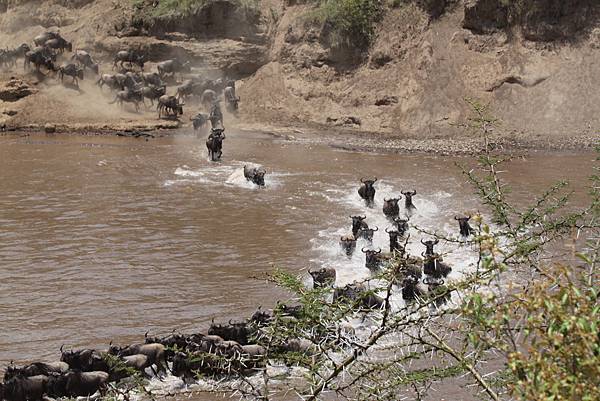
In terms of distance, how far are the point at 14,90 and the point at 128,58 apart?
226 inches

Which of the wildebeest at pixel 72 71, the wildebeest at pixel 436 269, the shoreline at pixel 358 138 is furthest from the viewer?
the wildebeest at pixel 72 71

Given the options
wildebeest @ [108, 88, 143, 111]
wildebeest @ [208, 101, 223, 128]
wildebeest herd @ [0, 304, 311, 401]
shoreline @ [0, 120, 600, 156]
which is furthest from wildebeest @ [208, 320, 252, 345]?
wildebeest @ [108, 88, 143, 111]

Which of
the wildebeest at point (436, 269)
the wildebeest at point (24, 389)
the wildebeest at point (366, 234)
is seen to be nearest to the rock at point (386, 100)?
the wildebeest at point (366, 234)

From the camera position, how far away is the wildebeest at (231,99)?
103 feet

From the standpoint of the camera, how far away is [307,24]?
112 ft

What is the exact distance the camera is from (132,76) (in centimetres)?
3152

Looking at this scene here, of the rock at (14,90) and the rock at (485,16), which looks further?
the rock at (485,16)

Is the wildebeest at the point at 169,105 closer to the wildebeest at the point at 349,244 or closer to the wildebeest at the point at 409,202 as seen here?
the wildebeest at the point at 409,202

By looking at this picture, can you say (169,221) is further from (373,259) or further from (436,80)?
(436,80)

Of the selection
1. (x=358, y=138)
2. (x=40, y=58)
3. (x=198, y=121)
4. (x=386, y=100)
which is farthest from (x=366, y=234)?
(x=40, y=58)

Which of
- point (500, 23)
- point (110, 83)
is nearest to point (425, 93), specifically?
point (500, 23)

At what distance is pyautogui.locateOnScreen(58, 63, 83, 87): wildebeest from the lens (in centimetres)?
3114

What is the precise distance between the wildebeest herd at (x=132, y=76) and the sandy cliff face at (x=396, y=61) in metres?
1.01

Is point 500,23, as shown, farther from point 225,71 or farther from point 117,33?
point 117,33
